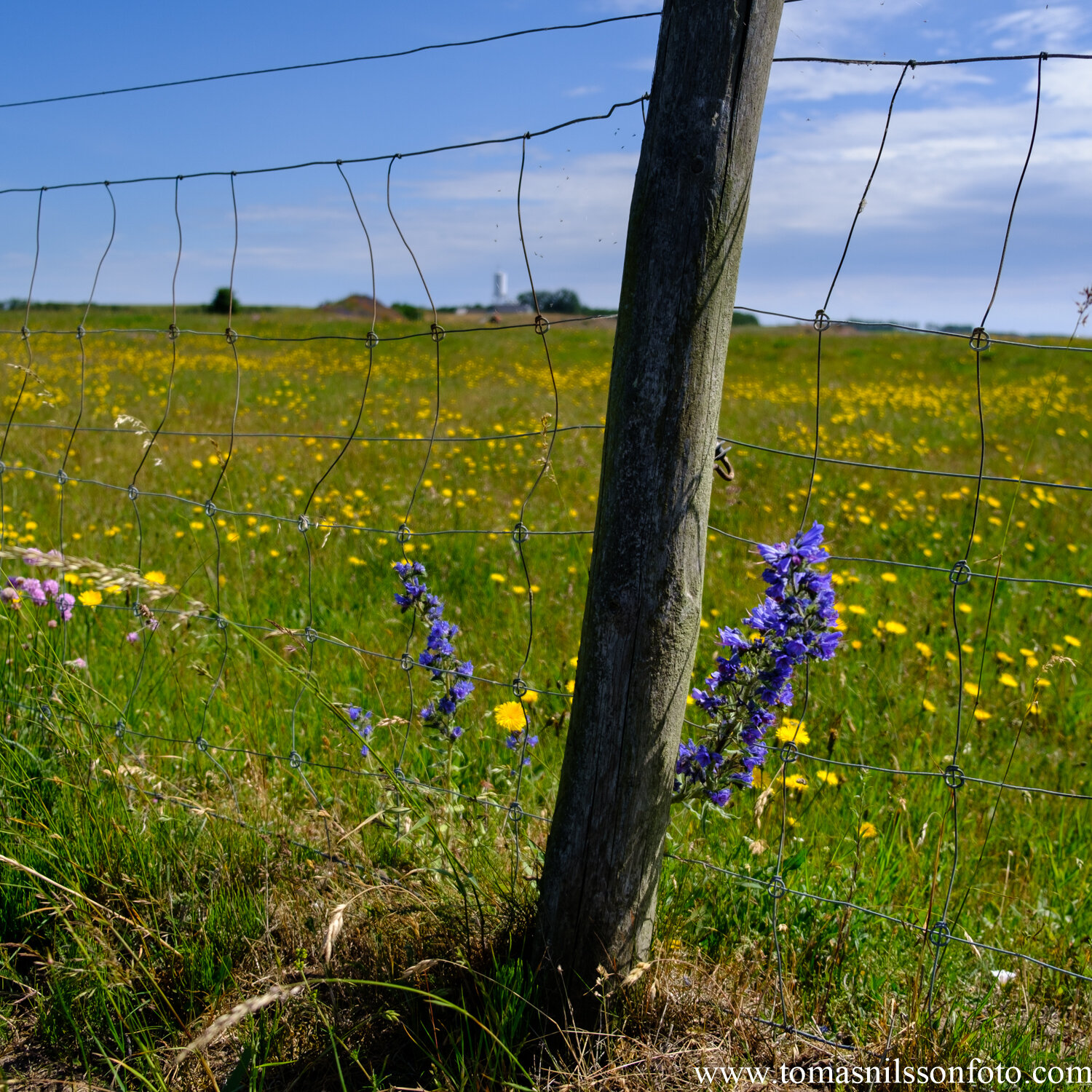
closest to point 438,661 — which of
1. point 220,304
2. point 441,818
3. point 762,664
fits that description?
point 441,818

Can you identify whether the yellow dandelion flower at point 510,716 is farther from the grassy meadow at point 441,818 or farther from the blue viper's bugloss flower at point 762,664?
the blue viper's bugloss flower at point 762,664

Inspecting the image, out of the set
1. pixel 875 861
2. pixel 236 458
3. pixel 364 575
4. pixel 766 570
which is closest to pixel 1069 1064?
pixel 875 861

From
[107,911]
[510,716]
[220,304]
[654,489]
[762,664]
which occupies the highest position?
[220,304]

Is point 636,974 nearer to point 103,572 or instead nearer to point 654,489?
point 654,489

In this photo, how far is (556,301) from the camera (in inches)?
87.0

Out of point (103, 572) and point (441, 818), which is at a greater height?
point (103, 572)

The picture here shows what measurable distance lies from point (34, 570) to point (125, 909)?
98.1 inches

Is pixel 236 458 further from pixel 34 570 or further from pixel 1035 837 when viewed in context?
pixel 1035 837

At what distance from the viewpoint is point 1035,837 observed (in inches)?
97.7

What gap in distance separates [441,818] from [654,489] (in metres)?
1.03

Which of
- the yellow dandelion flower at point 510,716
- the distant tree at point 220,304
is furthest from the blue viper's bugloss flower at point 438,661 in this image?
the distant tree at point 220,304

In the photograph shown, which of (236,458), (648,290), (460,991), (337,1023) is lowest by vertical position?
(337,1023)

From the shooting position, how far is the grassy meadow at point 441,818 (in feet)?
5.49

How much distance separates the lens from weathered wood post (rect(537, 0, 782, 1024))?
4.80 feet
